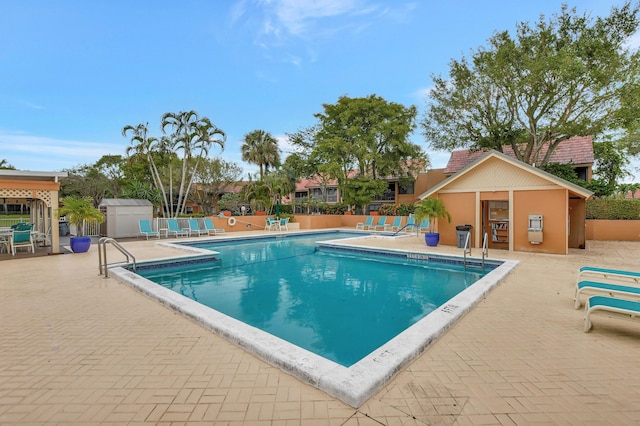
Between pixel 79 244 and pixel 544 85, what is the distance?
72.1 ft

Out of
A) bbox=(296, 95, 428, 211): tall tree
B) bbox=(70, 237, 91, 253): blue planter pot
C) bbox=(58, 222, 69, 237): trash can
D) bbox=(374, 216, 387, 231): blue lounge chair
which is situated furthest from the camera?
bbox=(296, 95, 428, 211): tall tree

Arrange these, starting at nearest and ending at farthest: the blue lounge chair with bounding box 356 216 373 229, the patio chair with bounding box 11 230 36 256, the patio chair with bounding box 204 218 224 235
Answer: the patio chair with bounding box 11 230 36 256
the patio chair with bounding box 204 218 224 235
the blue lounge chair with bounding box 356 216 373 229

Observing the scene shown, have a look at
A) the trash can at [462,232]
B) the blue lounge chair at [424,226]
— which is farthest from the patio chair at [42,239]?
the blue lounge chair at [424,226]

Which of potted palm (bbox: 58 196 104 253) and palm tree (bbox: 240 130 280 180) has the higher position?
palm tree (bbox: 240 130 280 180)

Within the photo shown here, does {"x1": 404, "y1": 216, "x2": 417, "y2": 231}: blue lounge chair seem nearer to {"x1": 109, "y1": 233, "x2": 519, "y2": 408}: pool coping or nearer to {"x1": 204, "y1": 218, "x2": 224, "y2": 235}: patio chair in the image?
{"x1": 204, "y1": 218, "x2": 224, "y2": 235}: patio chair

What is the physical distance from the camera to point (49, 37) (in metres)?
13.6

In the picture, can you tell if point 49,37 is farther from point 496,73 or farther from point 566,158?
point 566,158

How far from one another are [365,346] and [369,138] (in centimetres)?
2074

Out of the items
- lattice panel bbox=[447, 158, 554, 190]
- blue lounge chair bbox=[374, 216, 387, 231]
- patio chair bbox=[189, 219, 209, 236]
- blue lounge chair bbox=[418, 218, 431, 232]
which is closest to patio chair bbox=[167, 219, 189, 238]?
patio chair bbox=[189, 219, 209, 236]

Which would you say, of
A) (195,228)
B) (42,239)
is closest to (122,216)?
(195,228)

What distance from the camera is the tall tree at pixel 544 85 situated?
49.6 feet

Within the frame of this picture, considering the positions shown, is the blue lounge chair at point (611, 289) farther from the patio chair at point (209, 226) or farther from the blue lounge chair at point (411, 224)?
the patio chair at point (209, 226)

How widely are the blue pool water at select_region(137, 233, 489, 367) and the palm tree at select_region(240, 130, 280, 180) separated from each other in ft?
57.2

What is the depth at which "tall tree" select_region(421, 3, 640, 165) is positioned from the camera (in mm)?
15109
